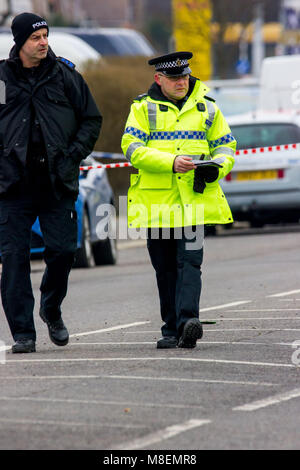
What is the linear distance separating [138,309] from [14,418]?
505 centimetres

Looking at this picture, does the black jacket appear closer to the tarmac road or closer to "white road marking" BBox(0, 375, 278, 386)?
the tarmac road

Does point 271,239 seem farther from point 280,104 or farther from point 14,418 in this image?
point 14,418

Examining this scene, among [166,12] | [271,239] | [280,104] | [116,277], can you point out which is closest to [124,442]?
[116,277]

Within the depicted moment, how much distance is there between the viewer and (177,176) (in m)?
8.81

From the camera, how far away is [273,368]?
7.81 metres

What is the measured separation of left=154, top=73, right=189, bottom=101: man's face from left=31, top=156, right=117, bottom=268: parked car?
6.70 m

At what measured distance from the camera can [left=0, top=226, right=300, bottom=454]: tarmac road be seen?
601 cm

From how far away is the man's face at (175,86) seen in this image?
28.7 feet

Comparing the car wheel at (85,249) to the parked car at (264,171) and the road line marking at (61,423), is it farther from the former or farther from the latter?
the road line marking at (61,423)

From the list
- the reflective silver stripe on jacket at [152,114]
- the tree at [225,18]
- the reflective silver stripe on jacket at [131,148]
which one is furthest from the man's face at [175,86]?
the tree at [225,18]

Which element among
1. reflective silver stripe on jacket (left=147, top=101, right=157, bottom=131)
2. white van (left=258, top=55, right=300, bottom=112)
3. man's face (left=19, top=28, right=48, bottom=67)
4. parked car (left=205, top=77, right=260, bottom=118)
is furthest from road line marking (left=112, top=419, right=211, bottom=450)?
white van (left=258, top=55, right=300, bottom=112)

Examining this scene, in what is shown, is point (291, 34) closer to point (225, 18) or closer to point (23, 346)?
point (225, 18)

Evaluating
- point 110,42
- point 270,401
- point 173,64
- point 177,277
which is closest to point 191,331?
point 177,277

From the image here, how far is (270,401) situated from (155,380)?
0.84 meters
